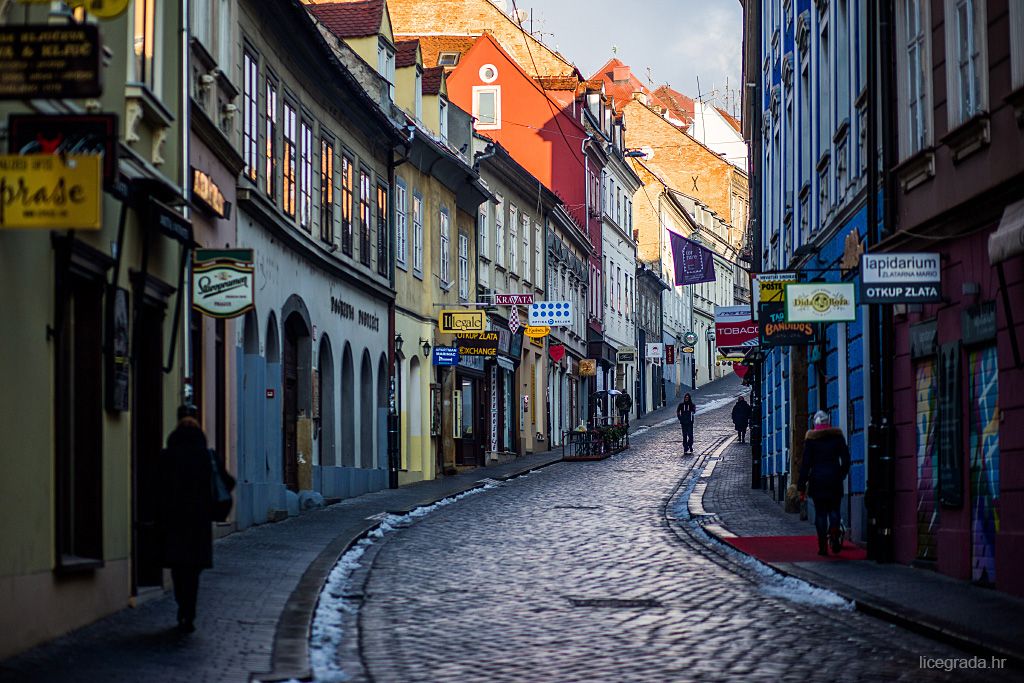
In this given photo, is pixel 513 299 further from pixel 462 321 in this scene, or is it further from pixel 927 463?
pixel 927 463

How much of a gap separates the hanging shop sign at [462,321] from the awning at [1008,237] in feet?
71.8

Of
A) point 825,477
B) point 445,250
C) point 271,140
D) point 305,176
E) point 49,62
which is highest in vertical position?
point 271,140

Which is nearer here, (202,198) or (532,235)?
(202,198)

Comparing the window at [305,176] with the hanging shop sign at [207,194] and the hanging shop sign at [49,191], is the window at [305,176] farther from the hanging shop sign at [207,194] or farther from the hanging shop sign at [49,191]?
the hanging shop sign at [49,191]

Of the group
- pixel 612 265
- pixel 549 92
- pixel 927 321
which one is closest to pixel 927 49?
pixel 927 321

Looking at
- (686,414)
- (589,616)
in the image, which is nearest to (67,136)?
(589,616)

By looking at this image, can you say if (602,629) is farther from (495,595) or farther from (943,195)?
(943,195)

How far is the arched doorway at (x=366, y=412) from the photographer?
97.8 feet

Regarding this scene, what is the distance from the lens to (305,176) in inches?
1013

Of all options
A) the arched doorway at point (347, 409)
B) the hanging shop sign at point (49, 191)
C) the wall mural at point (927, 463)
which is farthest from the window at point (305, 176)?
the hanging shop sign at point (49, 191)

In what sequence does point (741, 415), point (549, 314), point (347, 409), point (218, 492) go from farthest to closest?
point (741, 415)
point (549, 314)
point (347, 409)
point (218, 492)

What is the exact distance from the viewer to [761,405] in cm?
3478

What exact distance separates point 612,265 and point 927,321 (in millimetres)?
50623

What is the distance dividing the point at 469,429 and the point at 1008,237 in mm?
27602
